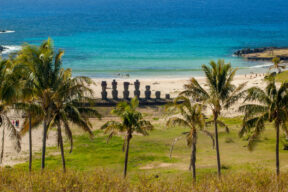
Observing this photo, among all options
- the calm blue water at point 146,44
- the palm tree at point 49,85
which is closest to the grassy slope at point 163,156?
the palm tree at point 49,85

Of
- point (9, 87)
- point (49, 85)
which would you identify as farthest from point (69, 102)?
point (9, 87)

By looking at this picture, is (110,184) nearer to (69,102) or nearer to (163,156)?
(69,102)

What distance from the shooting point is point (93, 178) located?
76.5 feet

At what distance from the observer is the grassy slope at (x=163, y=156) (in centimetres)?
3497

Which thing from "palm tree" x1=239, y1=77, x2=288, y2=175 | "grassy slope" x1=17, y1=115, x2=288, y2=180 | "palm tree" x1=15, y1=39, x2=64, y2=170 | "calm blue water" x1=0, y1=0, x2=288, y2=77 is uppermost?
"calm blue water" x1=0, y1=0, x2=288, y2=77

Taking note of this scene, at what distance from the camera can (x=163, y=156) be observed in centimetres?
3903

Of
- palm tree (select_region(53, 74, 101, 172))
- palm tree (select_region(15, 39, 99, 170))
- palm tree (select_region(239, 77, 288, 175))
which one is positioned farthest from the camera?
palm tree (select_region(53, 74, 101, 172))

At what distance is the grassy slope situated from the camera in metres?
35.0

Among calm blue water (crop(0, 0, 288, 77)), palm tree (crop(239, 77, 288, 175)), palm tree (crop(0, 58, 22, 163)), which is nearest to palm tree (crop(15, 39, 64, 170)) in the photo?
palm tree (crop(0, 58, 22, 163))

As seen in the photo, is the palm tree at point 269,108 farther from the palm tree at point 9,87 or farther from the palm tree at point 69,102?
the palm tree at point 9,87

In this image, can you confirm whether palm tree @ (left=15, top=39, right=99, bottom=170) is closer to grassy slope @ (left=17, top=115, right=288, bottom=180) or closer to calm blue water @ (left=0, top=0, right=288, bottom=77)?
grassy slope @ (left=17, top=115, right=288, bottom=180)

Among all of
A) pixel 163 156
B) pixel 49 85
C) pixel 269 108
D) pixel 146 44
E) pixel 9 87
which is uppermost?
pixel 146 44

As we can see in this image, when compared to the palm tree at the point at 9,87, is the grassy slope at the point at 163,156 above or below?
below

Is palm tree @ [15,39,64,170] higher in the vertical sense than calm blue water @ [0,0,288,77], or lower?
lower
